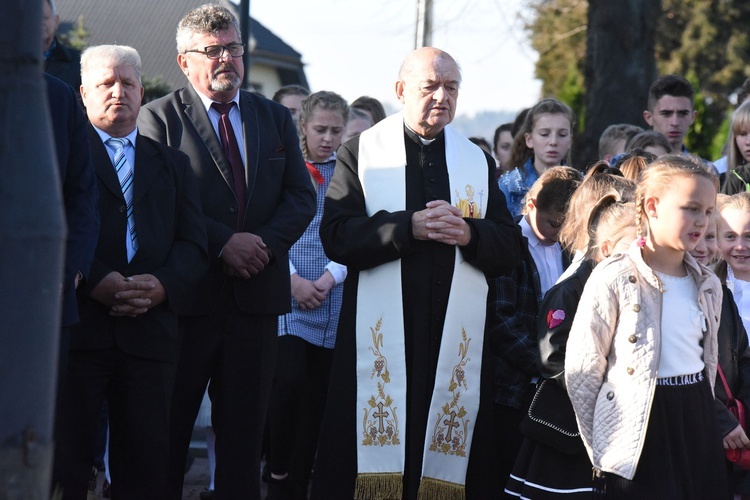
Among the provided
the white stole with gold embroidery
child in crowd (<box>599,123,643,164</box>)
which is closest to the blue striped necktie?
the white stole with gold embroidery

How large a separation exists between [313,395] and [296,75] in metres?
37.9

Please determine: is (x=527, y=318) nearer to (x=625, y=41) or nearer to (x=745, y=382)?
(x=745, y=382)

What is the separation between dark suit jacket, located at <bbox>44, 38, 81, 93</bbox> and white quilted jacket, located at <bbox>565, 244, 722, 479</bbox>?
3.64m

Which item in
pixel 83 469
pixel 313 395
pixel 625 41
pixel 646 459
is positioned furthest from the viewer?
pixel 625 41

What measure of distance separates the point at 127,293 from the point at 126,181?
569 millimetres

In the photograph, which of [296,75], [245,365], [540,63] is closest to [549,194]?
[245,365]

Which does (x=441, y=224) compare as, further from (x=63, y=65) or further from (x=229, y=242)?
(x=63, y=65)

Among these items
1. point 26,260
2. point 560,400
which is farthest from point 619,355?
point 26,260

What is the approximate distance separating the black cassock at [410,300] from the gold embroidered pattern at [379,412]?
8 cm

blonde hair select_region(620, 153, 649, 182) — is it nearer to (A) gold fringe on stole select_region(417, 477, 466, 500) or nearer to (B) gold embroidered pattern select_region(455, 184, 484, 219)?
(B) gold embroidered pattern select_region(455, 184, 484, 219)

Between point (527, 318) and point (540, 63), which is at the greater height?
point (540, 63)

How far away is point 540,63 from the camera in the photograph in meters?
33.4

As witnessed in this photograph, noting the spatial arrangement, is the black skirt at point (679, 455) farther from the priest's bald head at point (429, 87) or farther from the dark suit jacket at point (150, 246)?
the dark suit jacket at point (150, 246)

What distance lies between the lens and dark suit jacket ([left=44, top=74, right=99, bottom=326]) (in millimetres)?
4266
